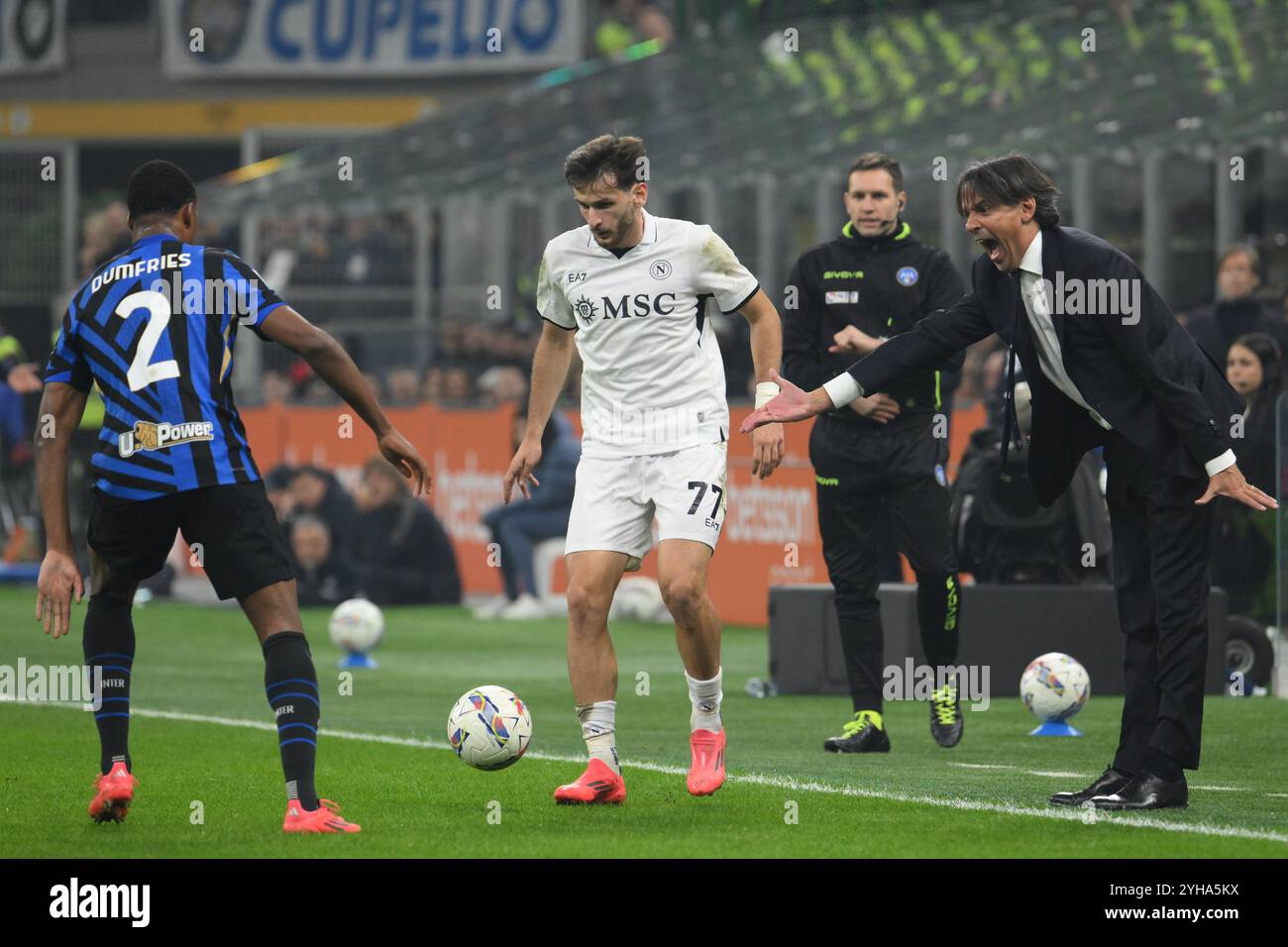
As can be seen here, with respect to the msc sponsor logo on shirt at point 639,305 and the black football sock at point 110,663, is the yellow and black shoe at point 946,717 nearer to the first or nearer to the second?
the msc sponsor logo on shirt at point 639,305

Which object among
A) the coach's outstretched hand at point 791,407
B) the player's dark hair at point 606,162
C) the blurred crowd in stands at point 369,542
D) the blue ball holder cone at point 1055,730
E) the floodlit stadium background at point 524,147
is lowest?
the blue ball holder cone at point 1055,730

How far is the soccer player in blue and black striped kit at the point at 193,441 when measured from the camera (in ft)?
23.2

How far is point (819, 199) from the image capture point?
71.9ft

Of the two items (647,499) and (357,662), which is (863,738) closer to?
(647,499)

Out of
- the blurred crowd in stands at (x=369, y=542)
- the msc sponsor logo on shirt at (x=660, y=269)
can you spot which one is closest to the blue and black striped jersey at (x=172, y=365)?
the msc sponsor logo on shirt at (x=660, y=269)

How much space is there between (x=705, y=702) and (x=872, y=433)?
6.76 ft

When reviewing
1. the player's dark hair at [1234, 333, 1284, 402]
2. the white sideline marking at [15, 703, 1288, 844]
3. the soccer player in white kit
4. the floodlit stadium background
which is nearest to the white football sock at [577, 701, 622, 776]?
the soccer player in white kit

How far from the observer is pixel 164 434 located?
7105 millimetres

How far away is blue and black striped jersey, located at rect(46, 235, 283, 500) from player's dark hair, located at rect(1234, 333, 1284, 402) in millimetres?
7623

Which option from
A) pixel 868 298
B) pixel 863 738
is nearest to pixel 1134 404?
pixel 868 298

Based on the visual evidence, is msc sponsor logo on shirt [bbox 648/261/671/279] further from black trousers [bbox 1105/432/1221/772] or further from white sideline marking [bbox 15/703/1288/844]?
white sideline marking [bbox 15/703/1288/844]

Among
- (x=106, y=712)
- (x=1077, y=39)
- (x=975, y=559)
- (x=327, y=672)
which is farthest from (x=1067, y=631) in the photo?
(x=1077, y=39)

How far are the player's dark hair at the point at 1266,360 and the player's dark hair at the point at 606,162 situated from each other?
6400 mm

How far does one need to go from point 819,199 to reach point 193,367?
1522 centimetres
